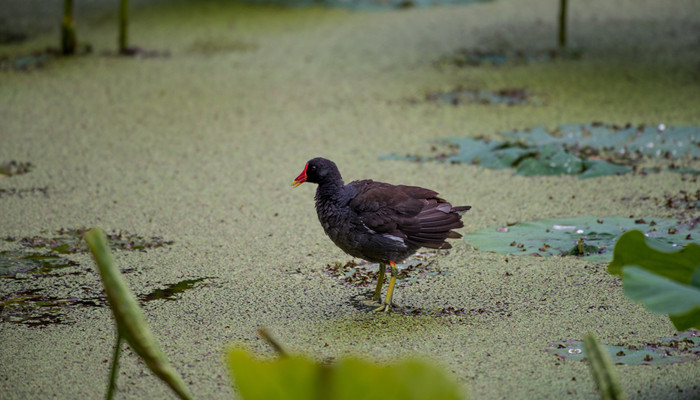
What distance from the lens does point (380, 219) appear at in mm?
1929

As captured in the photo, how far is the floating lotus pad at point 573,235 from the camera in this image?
2.22 m

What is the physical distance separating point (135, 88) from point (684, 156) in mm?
2755

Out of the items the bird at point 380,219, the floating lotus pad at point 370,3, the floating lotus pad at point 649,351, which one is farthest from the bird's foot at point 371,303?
the floating lotus pad at point 370,3

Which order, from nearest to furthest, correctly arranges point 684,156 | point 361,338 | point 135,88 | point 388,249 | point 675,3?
point 361,338 → point 388,249 → point 684,156 → point 135,88 → point 675,3

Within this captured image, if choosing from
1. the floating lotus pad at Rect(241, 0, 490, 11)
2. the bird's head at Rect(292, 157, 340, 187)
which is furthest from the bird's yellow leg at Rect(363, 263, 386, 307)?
the floating lotus pad at Rect(241, 0, 490, 11)

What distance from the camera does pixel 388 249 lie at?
1931mm

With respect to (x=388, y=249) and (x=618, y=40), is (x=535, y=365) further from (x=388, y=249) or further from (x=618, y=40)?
(x=618, y=40)

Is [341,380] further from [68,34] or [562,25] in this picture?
[68,34]

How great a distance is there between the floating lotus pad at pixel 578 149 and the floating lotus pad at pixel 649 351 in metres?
1.30

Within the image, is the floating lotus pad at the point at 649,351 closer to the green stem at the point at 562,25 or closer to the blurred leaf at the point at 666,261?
the blurred leaf at the point at 666,261

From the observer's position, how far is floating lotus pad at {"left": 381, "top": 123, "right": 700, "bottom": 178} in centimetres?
297

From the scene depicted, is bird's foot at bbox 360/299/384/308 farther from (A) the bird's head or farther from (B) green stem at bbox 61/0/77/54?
(B) green stem at bbox 61/0/77/54

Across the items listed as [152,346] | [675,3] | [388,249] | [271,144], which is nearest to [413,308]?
[388,249]

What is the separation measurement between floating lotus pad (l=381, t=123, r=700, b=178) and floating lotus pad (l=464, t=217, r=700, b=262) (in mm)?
548
